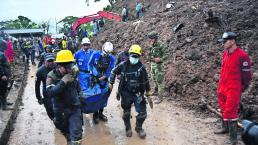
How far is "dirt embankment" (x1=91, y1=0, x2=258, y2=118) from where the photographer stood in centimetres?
1044

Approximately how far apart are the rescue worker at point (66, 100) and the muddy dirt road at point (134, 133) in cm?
176

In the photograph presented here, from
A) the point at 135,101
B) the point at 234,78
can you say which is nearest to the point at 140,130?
the point at 135,101

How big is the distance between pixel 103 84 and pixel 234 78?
344cm

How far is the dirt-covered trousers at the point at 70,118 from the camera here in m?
6.15

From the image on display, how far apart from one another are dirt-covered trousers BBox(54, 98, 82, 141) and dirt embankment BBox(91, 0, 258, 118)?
3942mm

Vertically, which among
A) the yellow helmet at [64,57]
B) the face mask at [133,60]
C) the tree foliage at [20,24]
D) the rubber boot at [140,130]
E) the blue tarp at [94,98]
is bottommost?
the rubber boot at [140,130]

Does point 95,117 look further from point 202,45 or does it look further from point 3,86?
point 202,45

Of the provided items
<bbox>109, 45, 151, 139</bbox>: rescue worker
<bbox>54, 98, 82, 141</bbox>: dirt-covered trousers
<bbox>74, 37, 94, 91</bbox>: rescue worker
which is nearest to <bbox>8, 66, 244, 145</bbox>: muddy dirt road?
Result: <bbox>109, 45, 151, 139</bbox>: rescue worker

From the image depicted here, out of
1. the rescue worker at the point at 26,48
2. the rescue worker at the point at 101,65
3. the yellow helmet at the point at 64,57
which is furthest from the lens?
the rescue worker at the point at 26,48

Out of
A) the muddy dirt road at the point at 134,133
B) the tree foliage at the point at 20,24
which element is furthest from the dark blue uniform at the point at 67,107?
the tree foliage at the point at 20,24

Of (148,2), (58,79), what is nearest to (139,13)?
(148,2)

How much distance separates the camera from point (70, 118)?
245 inches

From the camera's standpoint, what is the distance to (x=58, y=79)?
6152mm

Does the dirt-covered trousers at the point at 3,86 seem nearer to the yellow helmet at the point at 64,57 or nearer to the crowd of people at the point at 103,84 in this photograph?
the crowd of people at the point at 103,84
